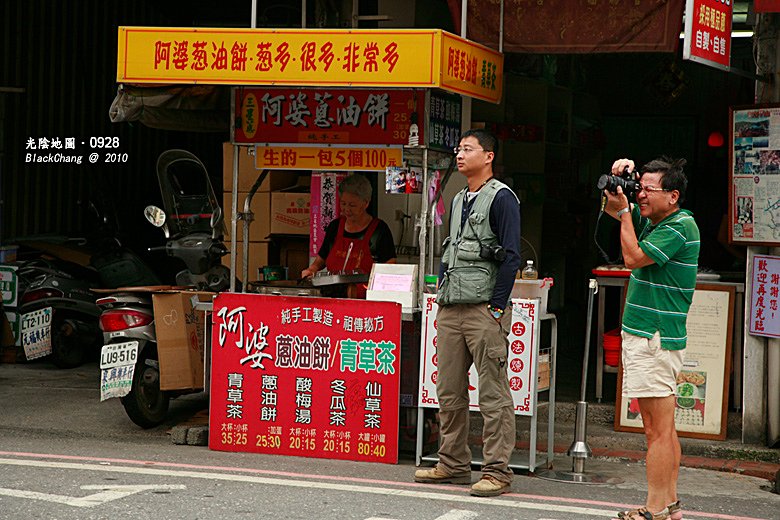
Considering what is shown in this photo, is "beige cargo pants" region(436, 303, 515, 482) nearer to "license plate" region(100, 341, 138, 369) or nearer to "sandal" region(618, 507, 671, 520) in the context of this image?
"sandal" region(618, 507, 671, 520)

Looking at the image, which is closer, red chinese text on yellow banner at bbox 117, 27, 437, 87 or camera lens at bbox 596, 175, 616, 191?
camera lens at bbox 596, 175, 616, 191

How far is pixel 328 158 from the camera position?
830 centimetres

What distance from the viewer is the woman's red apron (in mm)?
8617

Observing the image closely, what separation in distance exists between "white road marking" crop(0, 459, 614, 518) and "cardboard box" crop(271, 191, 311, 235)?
337 centimetres

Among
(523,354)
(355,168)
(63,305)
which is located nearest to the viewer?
(523,354)

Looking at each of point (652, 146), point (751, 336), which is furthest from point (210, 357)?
point (652, 146)

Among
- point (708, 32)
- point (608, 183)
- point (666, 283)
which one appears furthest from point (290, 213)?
point (666, 283)

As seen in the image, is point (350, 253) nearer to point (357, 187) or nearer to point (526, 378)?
point (357, 187)

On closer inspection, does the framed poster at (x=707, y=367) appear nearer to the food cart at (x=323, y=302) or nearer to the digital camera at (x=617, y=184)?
the food cart at (x=323, y=302)

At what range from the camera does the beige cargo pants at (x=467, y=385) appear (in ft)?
21.9

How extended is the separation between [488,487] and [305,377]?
5.28ft

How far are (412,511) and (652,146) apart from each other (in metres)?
9.38

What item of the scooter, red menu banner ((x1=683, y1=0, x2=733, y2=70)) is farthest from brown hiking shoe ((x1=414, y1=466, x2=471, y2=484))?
the scooter

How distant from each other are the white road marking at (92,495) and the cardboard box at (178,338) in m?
1.95
